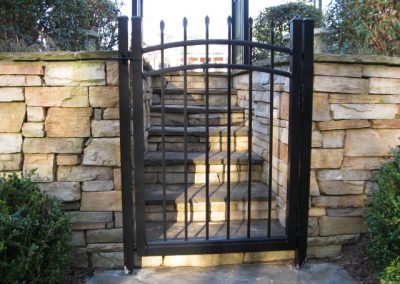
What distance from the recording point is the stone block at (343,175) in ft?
7.44

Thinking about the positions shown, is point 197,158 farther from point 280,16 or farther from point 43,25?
point 280,16

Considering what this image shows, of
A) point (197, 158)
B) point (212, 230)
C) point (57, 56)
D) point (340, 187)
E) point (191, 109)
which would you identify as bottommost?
point (212, 230)

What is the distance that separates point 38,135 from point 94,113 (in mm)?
329

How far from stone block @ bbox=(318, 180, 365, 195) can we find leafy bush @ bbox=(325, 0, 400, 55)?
1.04 metres

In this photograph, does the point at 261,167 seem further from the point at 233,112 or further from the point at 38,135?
the point at 38,135

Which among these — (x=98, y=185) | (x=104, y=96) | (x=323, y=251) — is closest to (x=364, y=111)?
(x=323, y=251)

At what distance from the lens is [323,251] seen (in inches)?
92.7

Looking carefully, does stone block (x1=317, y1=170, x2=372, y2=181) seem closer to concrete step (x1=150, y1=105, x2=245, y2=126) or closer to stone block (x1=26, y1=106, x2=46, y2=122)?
concrete step (x1=150, y1=105, x2=245, y2=126)

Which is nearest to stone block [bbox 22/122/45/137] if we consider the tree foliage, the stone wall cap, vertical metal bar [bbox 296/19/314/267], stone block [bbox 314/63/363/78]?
the stone wall cap

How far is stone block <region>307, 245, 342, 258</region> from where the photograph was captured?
7.68 feet

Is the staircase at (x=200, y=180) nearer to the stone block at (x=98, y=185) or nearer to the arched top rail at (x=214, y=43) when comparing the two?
the stone block at (x=98, y=185)

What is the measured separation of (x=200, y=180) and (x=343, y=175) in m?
1.01


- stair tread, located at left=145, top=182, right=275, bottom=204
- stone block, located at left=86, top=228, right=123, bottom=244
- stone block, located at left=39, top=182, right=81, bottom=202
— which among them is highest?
stone block, located at left=39, top=182, right=81, bottom=202

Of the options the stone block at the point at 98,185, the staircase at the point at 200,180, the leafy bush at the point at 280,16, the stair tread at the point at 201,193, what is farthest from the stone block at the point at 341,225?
the leafy bush at the point at 280,16
